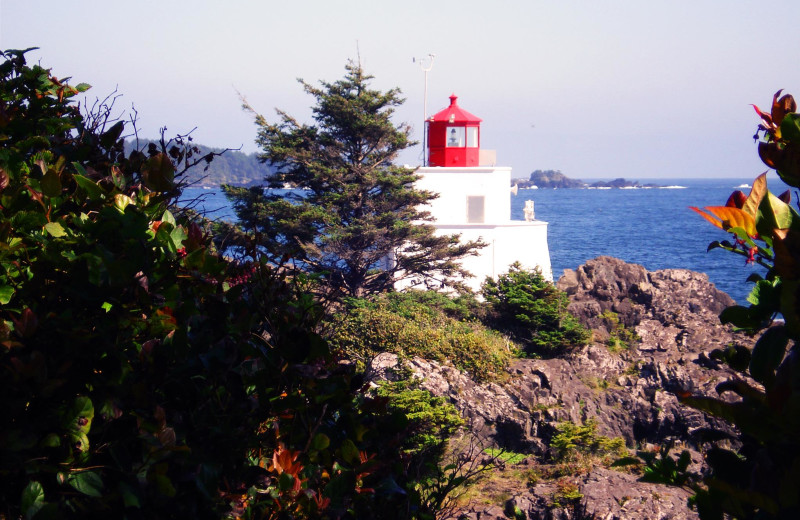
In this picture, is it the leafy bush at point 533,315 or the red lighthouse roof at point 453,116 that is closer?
the leafy bush at point 533,315

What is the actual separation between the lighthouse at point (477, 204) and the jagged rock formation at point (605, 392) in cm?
352

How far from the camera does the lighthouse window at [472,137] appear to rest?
70.1 ft

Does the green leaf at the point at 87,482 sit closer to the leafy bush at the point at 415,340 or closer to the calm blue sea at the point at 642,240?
the leafy bush at the point at 415,340

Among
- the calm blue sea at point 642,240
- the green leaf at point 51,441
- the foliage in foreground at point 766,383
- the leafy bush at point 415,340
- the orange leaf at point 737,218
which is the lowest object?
the calm blue sea at point 642,240

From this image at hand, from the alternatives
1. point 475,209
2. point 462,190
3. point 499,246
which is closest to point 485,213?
point 475,209

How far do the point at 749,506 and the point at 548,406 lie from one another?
11502 mm

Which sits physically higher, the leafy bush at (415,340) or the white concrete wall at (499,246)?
the white concrete wall at (499,246)

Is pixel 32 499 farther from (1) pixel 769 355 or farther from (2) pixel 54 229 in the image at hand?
(1) pixel 769 355

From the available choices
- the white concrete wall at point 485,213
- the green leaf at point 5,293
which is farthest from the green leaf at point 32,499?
the white concrete wall at point 485,213

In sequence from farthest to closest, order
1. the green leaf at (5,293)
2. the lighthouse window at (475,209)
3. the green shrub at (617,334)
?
the lighthouse window at (475,209) → the green shrub at (617,334) → the green leaf at (5,293)

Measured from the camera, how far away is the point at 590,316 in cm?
1731

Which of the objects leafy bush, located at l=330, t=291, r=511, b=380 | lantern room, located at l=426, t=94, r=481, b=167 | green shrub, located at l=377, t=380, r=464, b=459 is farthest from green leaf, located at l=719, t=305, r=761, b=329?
lantern room, located at l=426, t=94, r=481, b=167

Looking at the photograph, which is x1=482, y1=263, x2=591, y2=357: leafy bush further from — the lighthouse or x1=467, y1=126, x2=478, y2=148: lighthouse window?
x1=467, y1=126, x2=478, y2=148: lighthouse window

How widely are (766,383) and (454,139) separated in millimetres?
20784
